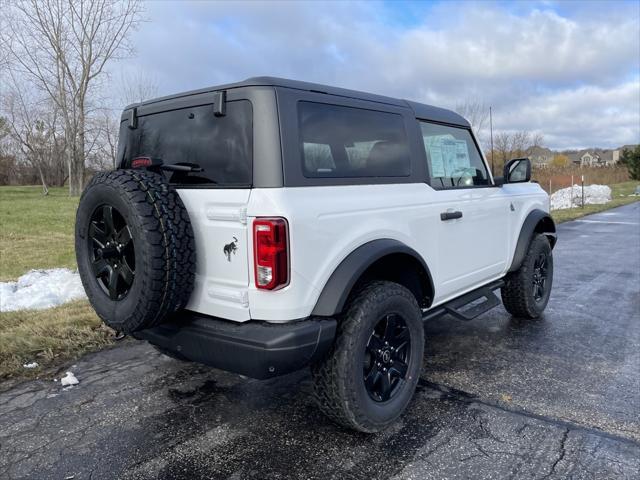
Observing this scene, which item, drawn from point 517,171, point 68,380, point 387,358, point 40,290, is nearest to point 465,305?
point 387,358

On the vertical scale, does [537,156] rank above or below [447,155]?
above

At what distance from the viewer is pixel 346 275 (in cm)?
258

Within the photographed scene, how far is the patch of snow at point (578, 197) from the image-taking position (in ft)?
69.7

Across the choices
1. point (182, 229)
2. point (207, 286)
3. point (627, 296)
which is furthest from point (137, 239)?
point (627, 296)

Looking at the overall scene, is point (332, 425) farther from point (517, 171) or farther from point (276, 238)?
point (517, 171)

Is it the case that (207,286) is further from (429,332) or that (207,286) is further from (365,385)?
(429,332)

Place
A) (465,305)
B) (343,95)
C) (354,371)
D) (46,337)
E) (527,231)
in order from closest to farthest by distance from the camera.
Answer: (354,371) → (343,95) → (465,305) → (46,337) → (527,231)

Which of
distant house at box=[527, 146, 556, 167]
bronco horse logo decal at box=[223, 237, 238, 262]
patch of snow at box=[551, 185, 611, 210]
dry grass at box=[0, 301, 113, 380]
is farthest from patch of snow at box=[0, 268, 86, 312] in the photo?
distant house at box=[527, 146, 556, 167]

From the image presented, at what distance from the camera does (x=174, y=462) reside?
8.40ft

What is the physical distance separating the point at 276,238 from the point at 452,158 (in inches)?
84.3

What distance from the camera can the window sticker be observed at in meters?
3.65

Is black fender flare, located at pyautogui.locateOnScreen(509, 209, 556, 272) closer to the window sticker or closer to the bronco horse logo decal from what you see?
the window sticker

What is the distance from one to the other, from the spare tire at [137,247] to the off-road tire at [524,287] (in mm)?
3437

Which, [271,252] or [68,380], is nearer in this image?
[271,252]
